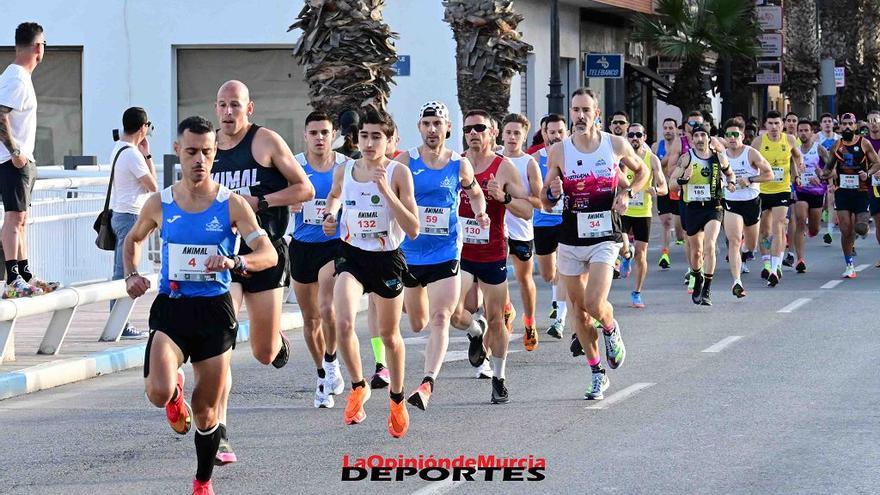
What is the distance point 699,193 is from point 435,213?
25.6 ft

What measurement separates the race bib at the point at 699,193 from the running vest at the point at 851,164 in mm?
5420

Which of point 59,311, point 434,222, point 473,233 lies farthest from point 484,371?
point 59,311

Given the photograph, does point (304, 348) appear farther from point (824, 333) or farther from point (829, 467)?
point (829, 467)

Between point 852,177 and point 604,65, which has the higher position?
point 604,65

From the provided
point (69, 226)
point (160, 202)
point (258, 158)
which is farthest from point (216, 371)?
point (69, 226)

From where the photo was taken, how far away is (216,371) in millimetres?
7852

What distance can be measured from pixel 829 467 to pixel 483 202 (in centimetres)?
298

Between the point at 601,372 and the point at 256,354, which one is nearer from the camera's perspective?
the point at 256,354

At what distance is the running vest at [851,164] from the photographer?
22.6 metres

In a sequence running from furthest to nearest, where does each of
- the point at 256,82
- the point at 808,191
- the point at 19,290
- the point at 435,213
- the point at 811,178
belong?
the point at 256,82
the point at 808,191
the point at 811,178
the point at 19,290
the point at 435,213

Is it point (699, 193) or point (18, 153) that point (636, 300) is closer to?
point (699, 193)

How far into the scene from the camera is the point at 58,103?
33656 millimetres

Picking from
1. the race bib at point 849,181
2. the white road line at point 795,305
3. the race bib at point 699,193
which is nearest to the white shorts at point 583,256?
the white road line at point 795,305

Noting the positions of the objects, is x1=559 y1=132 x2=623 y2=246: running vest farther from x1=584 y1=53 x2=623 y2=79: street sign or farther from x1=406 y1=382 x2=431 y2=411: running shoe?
x1=584 y1=53 x2=623 y2=79: street sign
